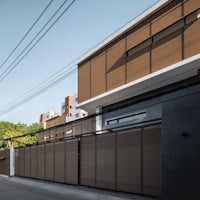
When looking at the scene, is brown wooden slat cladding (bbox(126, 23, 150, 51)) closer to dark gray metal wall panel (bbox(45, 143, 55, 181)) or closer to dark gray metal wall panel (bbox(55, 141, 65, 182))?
dark gray metal wall panel (bbox(55, 141, 65, 182))

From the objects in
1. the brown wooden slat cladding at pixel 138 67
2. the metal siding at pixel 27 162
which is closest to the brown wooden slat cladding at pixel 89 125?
the brown wooden slat cladding at pixel 138 67

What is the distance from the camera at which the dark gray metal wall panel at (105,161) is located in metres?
16.3

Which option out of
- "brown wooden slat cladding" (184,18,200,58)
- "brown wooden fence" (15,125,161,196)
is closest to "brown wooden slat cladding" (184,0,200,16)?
"brown wooden slat cladding" (184,18,200,58)

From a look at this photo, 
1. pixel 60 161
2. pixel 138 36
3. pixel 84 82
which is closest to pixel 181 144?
pixel 138 36

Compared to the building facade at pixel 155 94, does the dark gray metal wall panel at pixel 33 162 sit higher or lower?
lower

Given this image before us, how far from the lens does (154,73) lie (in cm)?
1684

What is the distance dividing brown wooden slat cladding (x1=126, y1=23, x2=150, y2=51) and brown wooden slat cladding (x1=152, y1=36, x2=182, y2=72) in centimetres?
116

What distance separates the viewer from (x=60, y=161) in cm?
2205

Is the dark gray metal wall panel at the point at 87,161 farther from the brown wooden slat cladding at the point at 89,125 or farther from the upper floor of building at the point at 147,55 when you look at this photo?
the brown wooden slat cladding at the point at 89,125

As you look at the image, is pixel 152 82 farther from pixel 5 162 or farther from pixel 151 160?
pixel 5 162

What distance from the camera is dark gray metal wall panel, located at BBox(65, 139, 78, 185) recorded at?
1980cm

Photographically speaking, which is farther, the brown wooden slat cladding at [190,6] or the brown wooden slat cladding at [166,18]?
the brown wooden slat cladding at [166,18]

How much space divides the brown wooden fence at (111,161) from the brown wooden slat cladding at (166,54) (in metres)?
3.88

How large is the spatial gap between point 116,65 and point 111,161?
21.3 ft
